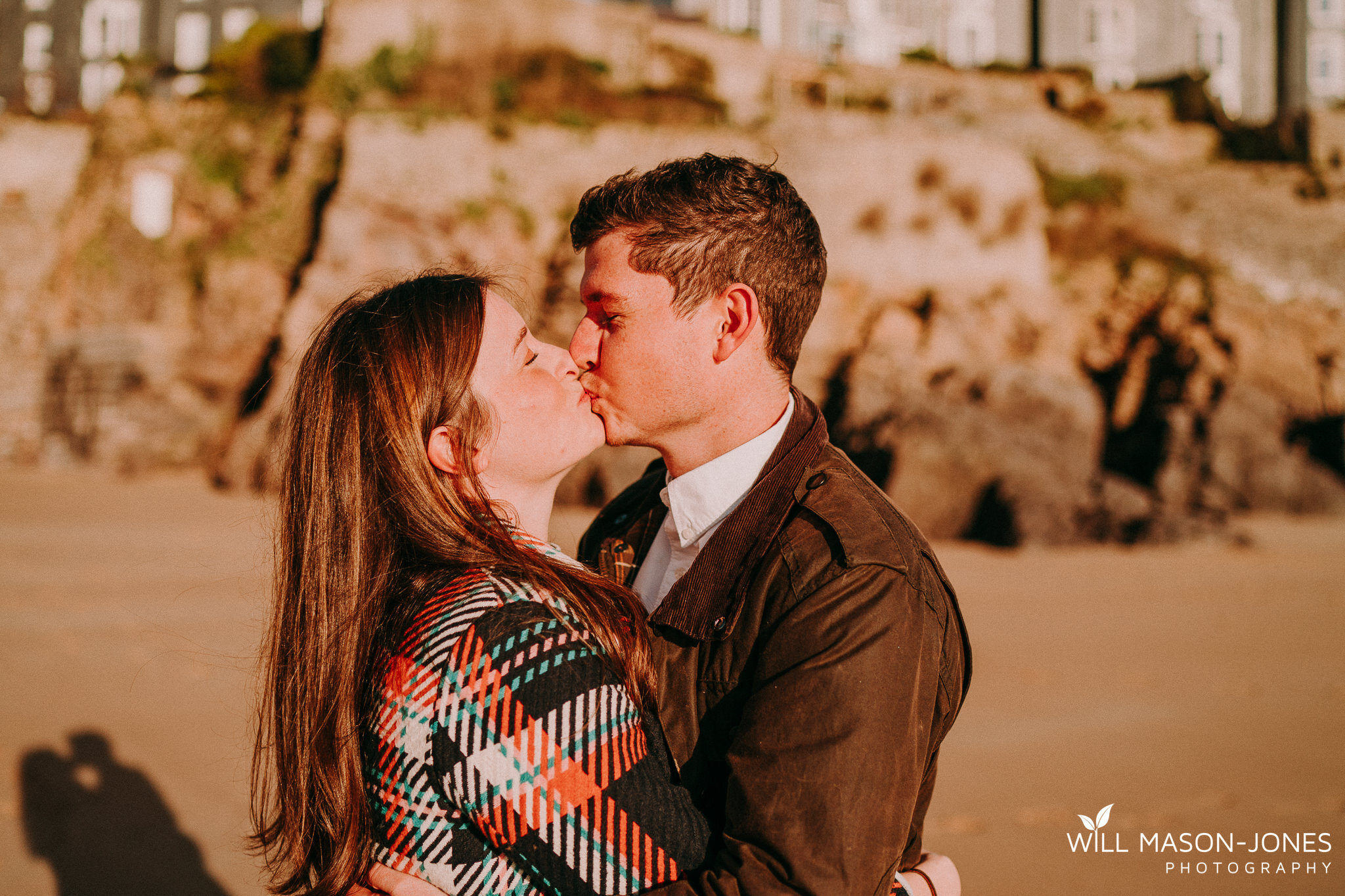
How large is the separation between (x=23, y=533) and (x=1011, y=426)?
1300 cm

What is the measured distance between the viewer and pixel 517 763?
150 cm

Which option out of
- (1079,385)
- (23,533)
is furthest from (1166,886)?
(1079,385)

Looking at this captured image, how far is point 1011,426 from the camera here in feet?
47.3

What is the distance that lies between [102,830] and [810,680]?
14.5ft

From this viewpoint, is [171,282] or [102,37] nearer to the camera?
[171,282]

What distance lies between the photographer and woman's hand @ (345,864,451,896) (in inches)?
63.4

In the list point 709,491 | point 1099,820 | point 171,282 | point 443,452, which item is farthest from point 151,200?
point 709,491

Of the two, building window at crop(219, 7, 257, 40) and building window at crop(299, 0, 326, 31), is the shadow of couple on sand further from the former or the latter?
building window at crop(219, 7, 257, 40)

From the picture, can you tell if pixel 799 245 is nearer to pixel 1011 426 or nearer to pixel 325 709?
pixel 325 709

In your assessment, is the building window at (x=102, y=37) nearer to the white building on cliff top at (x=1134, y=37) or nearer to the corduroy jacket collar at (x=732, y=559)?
the white building on cliff top at (x=1134, y=37)

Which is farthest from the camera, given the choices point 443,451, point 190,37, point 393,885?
point 190,37

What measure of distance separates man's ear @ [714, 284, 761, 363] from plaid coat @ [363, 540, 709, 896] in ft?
2.29

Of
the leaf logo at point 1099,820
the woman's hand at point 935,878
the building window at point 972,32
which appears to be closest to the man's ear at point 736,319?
the woman's hand at point 935,878

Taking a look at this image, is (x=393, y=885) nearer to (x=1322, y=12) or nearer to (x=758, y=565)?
(x=758, y=565)
